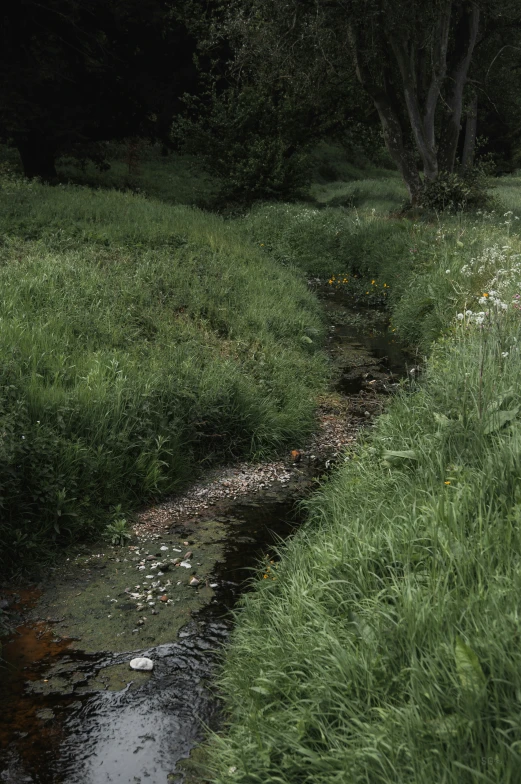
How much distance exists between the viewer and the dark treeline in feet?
55.6

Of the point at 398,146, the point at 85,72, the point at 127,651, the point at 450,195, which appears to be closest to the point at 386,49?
the point at 398,146

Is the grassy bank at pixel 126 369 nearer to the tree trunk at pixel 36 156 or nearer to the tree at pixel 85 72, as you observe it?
the tree at pixel 85 72

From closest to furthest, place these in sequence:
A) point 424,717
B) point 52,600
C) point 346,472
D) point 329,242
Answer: point 424,717
point 52,600
point 346,472
point 329,242

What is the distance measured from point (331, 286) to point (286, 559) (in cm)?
1140

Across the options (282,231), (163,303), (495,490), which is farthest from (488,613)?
(282,231)

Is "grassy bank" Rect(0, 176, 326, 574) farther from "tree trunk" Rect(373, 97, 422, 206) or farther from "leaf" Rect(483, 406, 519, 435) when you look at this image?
"tree trunk" Rect(373, 97, 422, 206)

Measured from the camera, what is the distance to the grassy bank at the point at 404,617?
8.23ft

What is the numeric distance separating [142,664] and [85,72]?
25.4 metres

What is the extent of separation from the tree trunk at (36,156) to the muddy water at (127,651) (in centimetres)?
2078

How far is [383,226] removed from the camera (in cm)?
1647

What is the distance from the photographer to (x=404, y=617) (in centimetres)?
303

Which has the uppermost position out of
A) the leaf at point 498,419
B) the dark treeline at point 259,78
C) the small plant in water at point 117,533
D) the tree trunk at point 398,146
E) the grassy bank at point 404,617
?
the dark treeline at point 259,78

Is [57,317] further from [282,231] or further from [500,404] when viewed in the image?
[282,231]

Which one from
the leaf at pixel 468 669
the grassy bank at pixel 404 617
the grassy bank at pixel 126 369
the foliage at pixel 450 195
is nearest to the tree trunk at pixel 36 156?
the grassy bank at pixel 126 369
